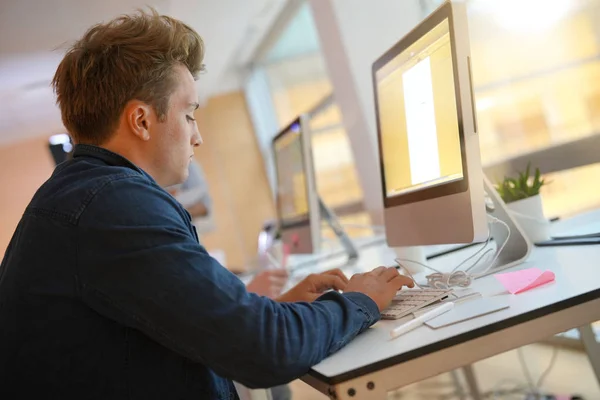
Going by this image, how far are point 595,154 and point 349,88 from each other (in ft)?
5.16

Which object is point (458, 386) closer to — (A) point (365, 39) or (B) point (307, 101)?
(A) point (365, 39)

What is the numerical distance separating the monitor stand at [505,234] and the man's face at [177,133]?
0.66 m

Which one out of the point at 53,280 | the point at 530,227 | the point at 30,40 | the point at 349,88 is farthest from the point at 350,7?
the point at 53,280

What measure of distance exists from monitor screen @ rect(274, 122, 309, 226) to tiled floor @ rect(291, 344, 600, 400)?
32.3 inches

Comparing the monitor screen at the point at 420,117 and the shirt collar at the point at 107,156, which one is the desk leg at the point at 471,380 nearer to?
the monitor screen at the point at 420,117

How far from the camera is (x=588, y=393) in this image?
2121mm

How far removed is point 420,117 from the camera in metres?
1.45

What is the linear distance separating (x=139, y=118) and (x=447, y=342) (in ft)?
2.12

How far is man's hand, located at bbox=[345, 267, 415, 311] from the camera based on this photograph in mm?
1141

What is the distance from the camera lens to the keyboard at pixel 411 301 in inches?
43.9

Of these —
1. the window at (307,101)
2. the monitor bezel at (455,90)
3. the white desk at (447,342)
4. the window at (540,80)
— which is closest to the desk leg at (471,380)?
the window at (540,80)

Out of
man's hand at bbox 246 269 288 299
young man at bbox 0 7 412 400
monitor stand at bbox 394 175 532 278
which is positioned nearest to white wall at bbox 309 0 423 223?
man's hand at bbox 246 269 288 299

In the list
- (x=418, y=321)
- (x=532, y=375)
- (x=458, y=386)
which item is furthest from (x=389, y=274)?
(x=458, y=386)

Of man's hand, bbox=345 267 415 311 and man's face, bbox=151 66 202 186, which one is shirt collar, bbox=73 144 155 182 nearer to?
man's face, bbox=151 66 202 186
